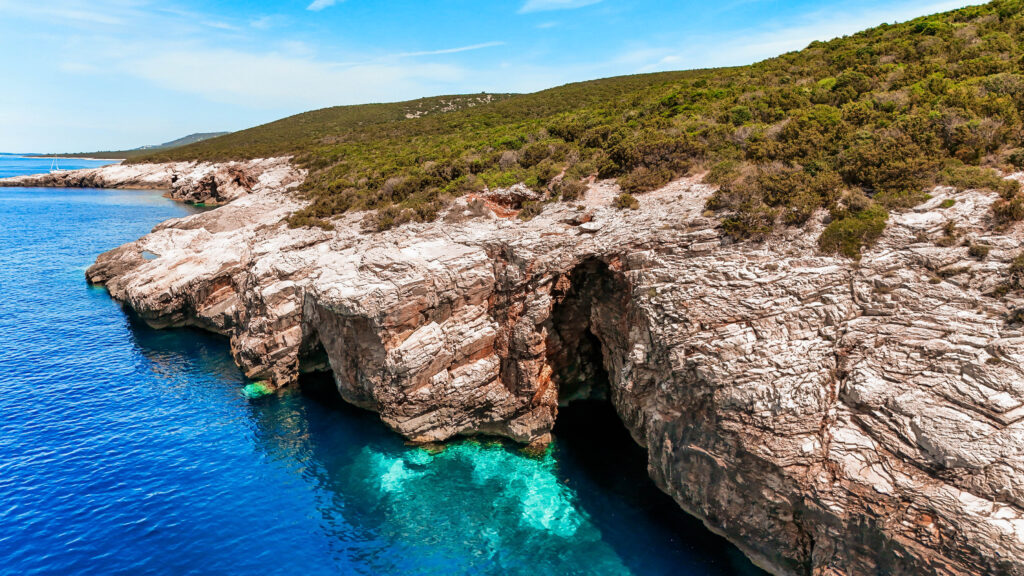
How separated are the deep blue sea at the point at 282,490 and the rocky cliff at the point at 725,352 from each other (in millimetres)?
1899

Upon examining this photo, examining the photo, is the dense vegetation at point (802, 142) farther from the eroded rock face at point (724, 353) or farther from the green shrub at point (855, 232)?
the eroded rock face at point (724, 353)

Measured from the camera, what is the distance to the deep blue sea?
760 inches

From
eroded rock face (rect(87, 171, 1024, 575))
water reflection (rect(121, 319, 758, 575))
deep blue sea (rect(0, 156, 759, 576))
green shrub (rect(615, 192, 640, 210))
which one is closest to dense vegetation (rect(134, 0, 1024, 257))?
eroded rock face (rect(87, 171, 1024, 575))

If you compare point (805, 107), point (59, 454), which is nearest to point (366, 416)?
point (59, 454)

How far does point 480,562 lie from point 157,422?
71.2 feet

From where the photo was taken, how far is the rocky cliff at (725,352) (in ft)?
48.0

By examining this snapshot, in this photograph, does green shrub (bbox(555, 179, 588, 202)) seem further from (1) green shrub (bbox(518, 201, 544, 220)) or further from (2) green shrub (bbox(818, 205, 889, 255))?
(2) green shrub (bbox(818, 205, 889, 255))

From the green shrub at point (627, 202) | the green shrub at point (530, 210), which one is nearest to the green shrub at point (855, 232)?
the green shrub at point (627, 202)

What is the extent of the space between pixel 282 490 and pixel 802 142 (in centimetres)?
3146

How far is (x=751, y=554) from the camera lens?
61.2 feet

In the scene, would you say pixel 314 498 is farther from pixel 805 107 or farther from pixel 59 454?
pixel 805 107

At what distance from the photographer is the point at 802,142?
25.5m

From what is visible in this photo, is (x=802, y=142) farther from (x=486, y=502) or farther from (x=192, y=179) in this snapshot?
(x=192, y=179)

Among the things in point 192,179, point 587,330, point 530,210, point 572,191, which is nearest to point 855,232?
point 587,330
